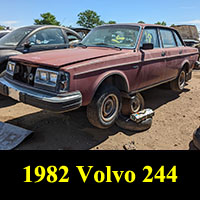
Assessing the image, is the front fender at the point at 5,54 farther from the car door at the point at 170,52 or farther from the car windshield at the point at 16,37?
the car door at the point at 170,52

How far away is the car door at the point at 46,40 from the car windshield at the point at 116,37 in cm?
137

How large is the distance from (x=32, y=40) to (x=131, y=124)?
315 cm

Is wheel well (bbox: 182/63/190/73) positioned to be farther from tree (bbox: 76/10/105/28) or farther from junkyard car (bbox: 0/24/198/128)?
tree (bbox: 76/10/105/28)

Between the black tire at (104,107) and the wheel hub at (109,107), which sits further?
the wheel hub at (109,107)

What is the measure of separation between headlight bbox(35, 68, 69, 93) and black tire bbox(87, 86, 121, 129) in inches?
21.2

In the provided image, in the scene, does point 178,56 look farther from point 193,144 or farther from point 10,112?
point 10,112

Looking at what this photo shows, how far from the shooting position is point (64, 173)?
2312mm

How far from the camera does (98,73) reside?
291 cm

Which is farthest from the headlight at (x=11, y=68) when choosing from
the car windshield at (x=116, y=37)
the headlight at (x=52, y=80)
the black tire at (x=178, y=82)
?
the black tire at (x=178, y=82)

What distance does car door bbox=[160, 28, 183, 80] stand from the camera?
14.9ft

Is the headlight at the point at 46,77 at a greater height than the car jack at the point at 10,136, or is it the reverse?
the headlight at the point at 46,77

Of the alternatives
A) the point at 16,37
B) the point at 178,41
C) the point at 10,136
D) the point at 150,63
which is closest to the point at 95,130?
the point at 10,136

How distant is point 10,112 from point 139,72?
2.64 metres

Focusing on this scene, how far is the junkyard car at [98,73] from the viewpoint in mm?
2637
